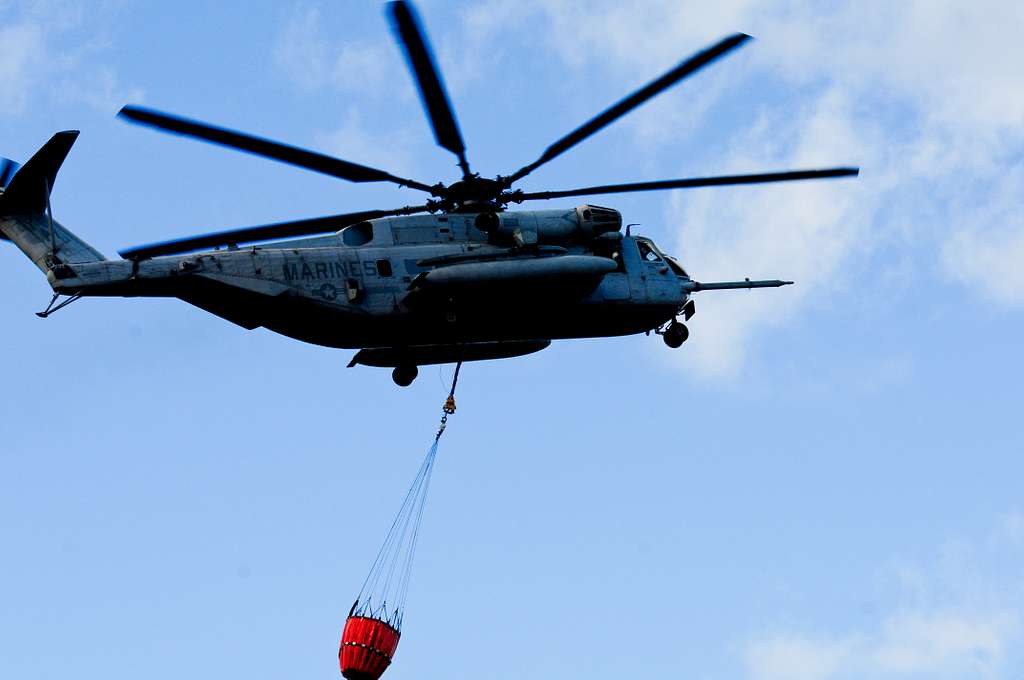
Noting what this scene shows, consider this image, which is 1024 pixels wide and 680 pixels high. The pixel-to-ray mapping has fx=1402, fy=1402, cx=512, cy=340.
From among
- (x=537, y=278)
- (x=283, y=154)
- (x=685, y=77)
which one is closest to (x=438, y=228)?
(x=537, y=278)

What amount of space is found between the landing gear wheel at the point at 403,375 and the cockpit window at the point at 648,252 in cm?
570

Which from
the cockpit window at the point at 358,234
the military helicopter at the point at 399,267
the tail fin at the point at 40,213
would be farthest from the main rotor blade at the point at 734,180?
the tail fin at the point at 40,213

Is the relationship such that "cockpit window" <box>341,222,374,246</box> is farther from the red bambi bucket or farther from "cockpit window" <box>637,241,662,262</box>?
the red bambi bucket

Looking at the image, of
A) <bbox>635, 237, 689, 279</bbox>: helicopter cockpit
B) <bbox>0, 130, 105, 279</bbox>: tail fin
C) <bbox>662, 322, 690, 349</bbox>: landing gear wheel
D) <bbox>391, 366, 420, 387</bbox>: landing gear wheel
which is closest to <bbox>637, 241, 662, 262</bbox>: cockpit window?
<bbox>635, 237, 689, 279</bbox>: helicopter cockpit

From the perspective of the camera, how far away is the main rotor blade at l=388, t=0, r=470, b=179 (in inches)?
800

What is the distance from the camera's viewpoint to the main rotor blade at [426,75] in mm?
20312

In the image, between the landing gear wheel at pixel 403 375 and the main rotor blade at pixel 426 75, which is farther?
the landing gear wheel at pixel 403 375

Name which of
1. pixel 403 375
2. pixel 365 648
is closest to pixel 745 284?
pixel 403 375

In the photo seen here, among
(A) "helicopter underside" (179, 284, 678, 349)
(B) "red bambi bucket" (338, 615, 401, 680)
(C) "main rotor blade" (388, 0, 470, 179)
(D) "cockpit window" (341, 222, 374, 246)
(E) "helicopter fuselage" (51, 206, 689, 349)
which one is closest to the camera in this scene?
(C) "main rotor blade" (388, 0, 470, 179)

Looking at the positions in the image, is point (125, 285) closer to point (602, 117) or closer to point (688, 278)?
point (602, 117)

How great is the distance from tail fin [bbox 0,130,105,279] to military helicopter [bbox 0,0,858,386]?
0.09 feet

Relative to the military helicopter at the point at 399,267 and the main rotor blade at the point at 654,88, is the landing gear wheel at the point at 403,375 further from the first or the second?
the main rotor blade at the point at 654,88

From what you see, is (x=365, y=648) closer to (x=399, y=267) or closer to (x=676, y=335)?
(x=399, y=267)

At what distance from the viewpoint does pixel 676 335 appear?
3070cm
